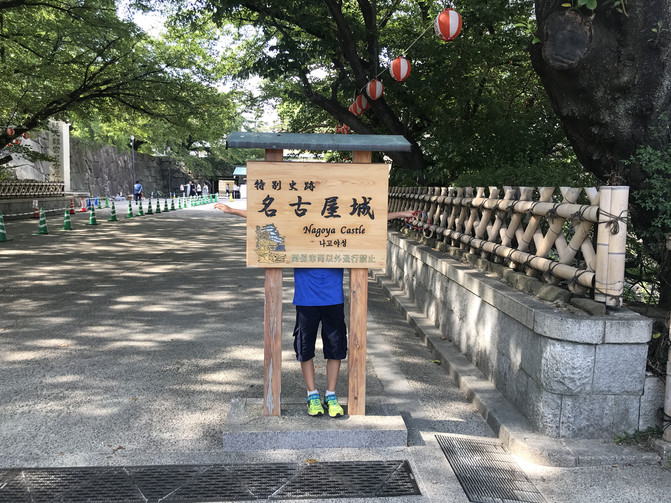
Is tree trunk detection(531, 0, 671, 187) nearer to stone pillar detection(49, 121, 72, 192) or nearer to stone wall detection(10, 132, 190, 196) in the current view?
stone pillar detection(49, 121, 72, 192)

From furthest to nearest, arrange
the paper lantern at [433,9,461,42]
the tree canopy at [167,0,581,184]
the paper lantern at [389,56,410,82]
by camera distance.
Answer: the tree canopy at [167,0,581,184], the paper lantern at [389,56,410,82], the paper lantern at [433,9,461,42]

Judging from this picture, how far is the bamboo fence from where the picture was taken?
359cm

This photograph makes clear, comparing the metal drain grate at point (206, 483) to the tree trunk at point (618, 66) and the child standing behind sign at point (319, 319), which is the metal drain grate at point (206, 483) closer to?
the child standing behind sign at point (319, 319)

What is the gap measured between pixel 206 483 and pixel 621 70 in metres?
4.78

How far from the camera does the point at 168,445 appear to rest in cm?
371

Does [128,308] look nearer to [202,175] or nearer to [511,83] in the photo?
[511,83]

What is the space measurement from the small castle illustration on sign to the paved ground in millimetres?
1325

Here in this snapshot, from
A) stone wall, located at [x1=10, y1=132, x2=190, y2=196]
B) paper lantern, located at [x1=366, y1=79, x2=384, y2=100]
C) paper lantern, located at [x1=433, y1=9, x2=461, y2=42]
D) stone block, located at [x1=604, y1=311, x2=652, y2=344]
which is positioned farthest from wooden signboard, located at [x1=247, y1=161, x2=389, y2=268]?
stone wall, located at [x1=10, y1=132, x2=190, y2=196]

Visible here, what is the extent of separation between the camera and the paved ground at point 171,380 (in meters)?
3.48

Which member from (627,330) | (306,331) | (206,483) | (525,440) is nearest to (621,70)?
(627,330)

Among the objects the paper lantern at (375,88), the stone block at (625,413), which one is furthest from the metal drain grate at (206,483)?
the paper lantern at (375,88)

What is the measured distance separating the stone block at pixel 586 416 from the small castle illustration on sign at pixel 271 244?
216cm

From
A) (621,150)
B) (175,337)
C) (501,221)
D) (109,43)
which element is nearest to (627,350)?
(501,221)

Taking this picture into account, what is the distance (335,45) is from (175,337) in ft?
32.8
